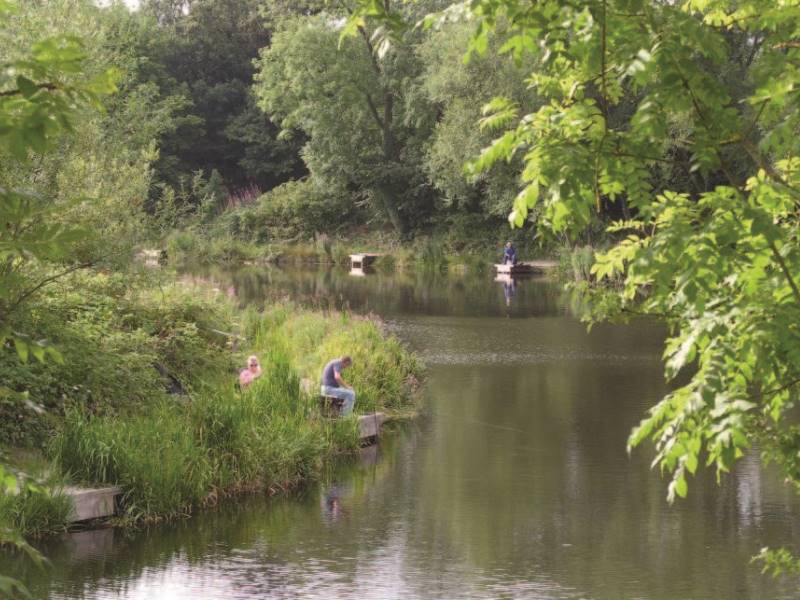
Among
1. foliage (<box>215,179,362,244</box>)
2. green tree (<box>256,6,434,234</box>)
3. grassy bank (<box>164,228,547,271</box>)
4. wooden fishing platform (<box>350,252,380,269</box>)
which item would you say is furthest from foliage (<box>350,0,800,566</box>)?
foliage (<box>215,179,362,244</box>)

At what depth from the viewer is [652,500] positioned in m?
13.0

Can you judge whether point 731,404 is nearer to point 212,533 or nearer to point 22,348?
point 22,348

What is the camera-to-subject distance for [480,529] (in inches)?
468

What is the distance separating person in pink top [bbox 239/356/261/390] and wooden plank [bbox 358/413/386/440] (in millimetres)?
Answer: 1476

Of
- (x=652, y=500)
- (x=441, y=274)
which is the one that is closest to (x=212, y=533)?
(x=652, y=500)

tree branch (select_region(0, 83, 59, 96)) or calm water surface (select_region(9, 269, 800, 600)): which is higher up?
tree branch (select_region(0, 83, 59, 96))

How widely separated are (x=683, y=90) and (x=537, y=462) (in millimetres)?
11003

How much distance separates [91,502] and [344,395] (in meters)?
4.68

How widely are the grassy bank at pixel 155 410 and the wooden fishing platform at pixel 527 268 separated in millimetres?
29514

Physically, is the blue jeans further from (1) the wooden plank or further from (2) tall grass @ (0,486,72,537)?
(2) tall grass @ (0,486,72,537)

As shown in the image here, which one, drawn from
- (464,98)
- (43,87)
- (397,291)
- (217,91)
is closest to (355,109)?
(464,98)

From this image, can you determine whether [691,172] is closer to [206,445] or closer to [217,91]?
[206,445]

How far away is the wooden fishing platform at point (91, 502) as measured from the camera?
11.4m

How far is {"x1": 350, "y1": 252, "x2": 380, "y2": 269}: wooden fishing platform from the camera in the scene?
174 feet
